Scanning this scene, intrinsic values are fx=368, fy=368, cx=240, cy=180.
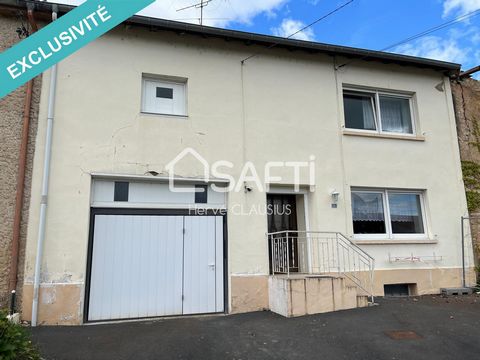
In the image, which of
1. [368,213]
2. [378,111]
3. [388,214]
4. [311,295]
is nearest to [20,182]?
[311,295]

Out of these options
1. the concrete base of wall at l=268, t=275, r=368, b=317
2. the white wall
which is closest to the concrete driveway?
the concrete base of wall at l=268, t=275, r=368, b=317

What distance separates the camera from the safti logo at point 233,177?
24.5 ft

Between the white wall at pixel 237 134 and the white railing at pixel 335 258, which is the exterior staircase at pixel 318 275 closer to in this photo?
the white railing at pixel 335 258

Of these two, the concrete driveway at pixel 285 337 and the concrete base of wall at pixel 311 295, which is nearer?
the concrete driveway at pixel 285 337

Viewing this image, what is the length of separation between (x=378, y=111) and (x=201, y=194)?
498cm

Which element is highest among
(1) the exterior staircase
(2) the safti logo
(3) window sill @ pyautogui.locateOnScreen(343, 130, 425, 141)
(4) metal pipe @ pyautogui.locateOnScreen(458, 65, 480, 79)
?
(4) metal pipe @ pyautogui.locateOnScreen(458, 65, 480, 79)

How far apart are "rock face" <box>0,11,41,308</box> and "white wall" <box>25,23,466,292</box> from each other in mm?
166

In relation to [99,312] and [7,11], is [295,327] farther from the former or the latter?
[7,11]

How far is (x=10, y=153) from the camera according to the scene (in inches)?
261

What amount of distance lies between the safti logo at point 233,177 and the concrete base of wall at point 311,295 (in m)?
2.00

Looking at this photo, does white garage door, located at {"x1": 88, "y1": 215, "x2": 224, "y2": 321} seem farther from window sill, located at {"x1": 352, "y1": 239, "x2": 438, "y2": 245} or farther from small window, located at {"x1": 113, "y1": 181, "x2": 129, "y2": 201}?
window sill, located at {"x1": 352, "y1": 239, "x2": 438, "y2": 245}

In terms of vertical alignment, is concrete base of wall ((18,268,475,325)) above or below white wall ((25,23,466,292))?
below

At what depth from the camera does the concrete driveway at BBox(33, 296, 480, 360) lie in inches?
189

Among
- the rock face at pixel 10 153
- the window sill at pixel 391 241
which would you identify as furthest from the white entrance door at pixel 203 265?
the window sill at pixel 391 241
